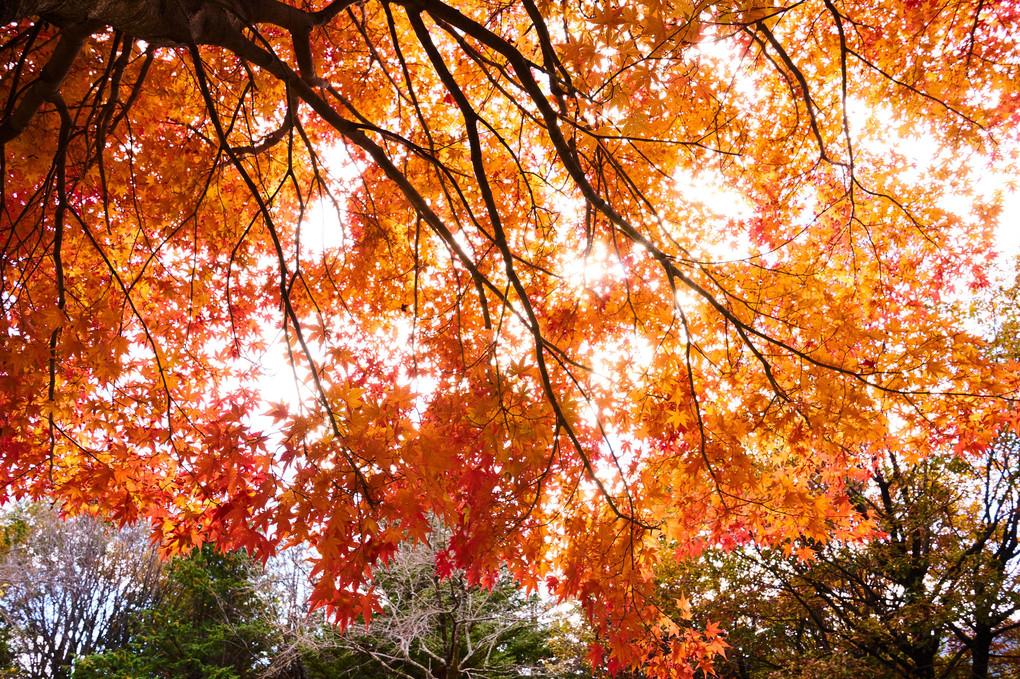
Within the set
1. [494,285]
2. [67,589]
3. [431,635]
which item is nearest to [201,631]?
[67,589]

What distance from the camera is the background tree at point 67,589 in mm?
10898

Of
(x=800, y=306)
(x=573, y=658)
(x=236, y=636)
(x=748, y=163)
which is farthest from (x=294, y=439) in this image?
(x=236, y=636)

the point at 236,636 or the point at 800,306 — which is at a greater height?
the point at 800,306

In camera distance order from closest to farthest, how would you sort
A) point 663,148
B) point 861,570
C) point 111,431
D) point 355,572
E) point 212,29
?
point 355,572 < point 212,29 < point 663,148 < point 111,431 < point 861,570

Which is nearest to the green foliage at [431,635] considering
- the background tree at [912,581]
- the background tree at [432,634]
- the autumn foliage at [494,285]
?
the background tree at [432,634]

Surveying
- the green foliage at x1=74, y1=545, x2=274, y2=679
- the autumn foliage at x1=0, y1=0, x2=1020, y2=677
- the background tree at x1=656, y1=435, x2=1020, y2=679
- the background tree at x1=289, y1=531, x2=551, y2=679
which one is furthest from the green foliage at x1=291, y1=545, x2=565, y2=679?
the autumn foliage at x1=0, y1=0, x2=1020, y2=677

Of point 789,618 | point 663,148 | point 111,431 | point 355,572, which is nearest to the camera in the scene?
point 355,572

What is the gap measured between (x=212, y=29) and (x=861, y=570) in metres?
7.39

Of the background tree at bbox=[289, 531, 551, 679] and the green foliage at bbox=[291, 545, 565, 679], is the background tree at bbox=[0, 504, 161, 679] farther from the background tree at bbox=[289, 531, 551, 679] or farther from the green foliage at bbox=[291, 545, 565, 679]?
the background tree at bbox=[289, 531, 551, 679]

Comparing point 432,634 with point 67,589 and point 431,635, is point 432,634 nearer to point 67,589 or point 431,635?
point 431,635

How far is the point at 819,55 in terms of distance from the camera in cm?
401

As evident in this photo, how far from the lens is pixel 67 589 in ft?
36.8

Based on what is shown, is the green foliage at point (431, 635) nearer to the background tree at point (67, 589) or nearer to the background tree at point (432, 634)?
the background tree at point (432, 634)

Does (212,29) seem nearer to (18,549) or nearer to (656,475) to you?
(656,475)
